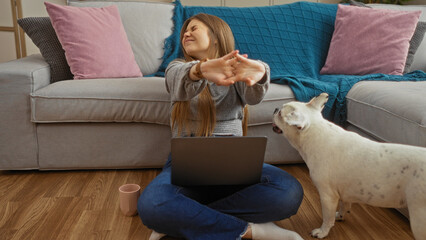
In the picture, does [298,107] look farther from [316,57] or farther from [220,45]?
[316,57]

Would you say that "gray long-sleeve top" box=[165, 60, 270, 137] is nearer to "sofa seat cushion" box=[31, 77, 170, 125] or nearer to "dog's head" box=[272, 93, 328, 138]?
"dog's head" box=[272, 93, 328, 138]

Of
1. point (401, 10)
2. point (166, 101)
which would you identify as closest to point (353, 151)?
point (166, 101)

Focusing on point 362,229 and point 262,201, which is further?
point 362,229

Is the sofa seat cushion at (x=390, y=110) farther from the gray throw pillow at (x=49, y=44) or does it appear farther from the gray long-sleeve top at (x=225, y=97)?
the gray throw pillow at (x=49, y=44)

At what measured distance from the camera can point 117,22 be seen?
2.24 m

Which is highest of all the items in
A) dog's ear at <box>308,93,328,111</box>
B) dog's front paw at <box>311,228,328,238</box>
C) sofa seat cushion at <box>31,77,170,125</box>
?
dog's ear at <box>308,93,328,111</box>

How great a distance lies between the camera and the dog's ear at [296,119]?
4.10 ft

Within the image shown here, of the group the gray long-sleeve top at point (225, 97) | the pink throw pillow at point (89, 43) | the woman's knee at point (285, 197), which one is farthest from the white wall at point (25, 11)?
the woman's knee at point (285, 197)

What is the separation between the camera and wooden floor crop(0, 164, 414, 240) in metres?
1.36

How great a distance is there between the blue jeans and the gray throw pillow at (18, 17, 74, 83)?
1091 mm

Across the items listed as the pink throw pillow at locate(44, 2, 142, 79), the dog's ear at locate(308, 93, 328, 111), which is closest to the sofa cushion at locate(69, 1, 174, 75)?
the pink throw pillow at locate(44, 2, 142, 79)

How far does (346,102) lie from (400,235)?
0.79 m

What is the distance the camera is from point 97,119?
6.09 ft

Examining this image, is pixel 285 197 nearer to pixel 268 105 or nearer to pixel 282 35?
pixel 268 105
